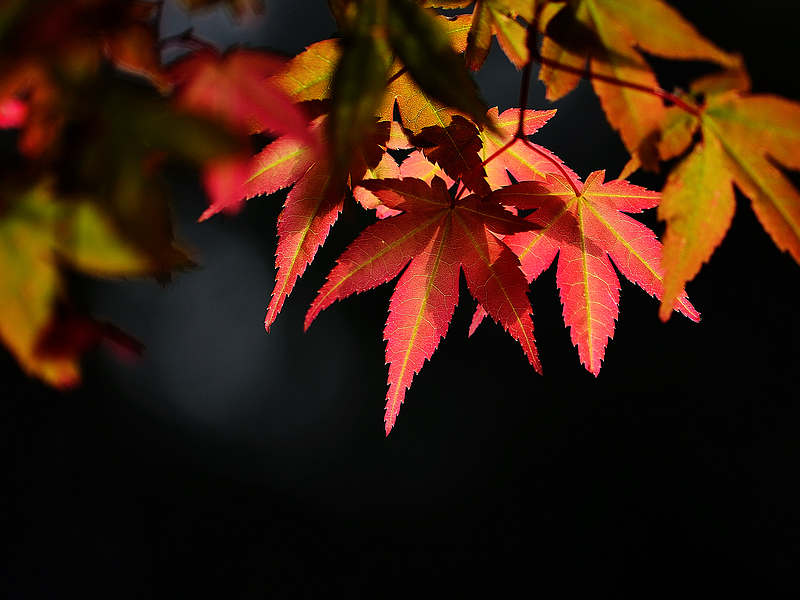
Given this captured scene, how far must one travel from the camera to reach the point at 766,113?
0.41m

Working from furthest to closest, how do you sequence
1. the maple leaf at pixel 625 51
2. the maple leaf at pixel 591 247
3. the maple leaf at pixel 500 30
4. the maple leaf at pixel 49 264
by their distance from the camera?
the maple leaf at pixel 591 247
the maple leaf at pixel 500 30
the maple leaf at pixel 625 51
the maple leaf at pixel 49 264

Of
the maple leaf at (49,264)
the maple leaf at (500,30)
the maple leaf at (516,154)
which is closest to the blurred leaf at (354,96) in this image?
the maple leaf at (49,264)

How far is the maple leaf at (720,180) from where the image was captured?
411mm

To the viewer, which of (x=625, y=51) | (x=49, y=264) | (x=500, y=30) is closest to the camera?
(x=49, y=264)

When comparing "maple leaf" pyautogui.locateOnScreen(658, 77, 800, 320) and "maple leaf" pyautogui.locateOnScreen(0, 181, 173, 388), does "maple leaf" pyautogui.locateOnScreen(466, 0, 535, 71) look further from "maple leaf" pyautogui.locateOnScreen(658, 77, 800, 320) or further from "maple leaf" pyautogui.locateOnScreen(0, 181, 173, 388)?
"maple leaf" pyautogui.locateOnScreen(0, 181, 173, 388)

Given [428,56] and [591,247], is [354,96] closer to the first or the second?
[428,56]

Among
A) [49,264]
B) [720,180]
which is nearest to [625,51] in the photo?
[720,180]

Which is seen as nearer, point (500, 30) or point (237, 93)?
point (237, 93)

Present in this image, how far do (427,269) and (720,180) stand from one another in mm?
303

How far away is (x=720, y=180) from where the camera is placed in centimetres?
43

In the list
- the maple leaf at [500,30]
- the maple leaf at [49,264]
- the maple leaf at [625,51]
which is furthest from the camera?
the maple leaf at [500,30]

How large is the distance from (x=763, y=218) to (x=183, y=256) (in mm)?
398

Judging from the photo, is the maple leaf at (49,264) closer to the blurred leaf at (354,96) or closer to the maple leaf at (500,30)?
the blurred leaf at (354,96)

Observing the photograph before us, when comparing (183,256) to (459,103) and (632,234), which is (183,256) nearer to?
(459,103)
